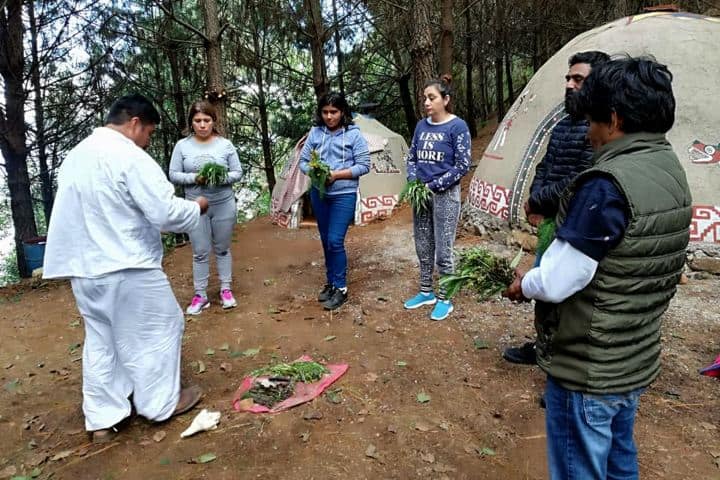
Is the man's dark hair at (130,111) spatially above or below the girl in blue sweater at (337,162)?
above

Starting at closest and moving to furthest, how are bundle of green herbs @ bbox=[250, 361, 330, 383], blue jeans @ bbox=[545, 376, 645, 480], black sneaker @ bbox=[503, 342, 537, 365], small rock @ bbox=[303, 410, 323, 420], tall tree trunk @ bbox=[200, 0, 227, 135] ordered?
blue jeans @ bbox=[545, 376, 645, 480] < small rock @ bbox=[303, 410, 323, 420] < bundle of green herbs @ bbox=[250, 361, 330, 383] < black sneaker @ bbox=[503, 342, 537, 365] < tall tree trunk @ bbox=[200, 0, 227, 135]

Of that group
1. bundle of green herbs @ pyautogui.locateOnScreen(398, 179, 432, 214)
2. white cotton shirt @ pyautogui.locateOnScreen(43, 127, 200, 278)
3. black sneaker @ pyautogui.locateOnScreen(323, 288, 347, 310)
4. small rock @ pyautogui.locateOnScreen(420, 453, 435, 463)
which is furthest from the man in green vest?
black sneaker @ pyautogui.locateOnScreen(323, 288, 347, 310)

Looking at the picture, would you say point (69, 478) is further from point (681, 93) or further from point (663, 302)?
point (681, 93)

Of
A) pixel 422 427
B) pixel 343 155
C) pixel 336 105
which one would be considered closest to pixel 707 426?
pixel 422 427

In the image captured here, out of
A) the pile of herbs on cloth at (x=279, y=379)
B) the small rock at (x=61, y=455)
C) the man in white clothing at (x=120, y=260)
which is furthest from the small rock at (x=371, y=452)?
the small rock at (x=61, y=455)

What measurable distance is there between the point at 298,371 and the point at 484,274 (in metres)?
1.53

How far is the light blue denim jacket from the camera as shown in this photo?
4.09 metres

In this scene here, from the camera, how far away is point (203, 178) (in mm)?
3994

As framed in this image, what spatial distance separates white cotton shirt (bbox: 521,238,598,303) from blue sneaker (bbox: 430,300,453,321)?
2630 millimetres

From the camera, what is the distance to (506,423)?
2.70 metres

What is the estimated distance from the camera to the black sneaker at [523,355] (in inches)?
130

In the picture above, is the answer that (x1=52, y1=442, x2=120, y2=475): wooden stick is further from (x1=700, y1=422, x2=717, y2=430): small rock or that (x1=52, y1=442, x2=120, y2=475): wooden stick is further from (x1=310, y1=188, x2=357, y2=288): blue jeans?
(x1=700, y1=422, x2=717, y2=430): small rock

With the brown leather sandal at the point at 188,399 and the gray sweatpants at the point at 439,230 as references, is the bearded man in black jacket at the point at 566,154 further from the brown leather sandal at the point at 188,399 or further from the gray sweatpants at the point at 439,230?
the brown leather sandal at the point at 188,399

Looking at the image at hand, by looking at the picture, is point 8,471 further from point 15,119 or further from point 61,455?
point 15,119
